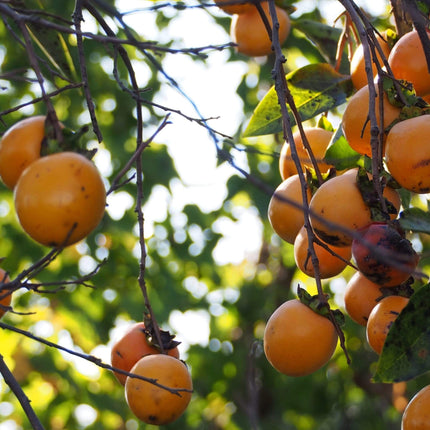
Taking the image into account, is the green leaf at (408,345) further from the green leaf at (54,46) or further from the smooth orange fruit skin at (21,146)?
the green leaf at (54,46)

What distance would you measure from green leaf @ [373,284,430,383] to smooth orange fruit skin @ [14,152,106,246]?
473 millimetres

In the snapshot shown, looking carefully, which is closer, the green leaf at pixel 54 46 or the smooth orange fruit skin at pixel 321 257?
the smooth orange fruit skin at pixel 321 257

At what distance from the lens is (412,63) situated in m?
1.30

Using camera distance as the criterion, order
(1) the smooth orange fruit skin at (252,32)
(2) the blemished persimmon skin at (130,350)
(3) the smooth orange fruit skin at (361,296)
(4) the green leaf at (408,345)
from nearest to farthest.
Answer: (4) the green leaf at (408,345) < (3) the smooth orange fruit skin at (361,296) < (2) the blemished persimmon skin at (130,350) < (1) the smooth orange fruit skin at (252,32)

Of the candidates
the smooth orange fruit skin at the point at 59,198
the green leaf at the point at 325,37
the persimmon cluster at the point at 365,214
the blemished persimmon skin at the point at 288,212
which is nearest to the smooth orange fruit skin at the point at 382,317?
the persimmon cluster at the point at 365,214

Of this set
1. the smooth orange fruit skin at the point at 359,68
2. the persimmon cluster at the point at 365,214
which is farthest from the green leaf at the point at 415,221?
the smooth orange fruit skin at the point at 359,68

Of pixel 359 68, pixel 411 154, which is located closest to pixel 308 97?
pixel 359 68

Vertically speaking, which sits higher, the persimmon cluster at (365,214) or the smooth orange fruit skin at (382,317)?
the persimmon cluster at (365,214)

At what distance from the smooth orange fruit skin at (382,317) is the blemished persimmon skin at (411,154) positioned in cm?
19

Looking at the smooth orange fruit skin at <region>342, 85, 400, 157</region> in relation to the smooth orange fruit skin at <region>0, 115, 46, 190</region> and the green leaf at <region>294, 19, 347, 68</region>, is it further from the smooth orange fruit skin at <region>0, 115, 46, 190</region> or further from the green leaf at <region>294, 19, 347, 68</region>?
the green leaf at <region>294, 19, 347, 68</region>

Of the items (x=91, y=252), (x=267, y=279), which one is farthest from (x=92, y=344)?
(x=267, y=279)

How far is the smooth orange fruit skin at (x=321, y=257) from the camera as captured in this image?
1.28 m

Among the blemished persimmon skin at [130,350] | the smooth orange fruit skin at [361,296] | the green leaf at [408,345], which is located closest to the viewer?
the green leaf at [408,345]

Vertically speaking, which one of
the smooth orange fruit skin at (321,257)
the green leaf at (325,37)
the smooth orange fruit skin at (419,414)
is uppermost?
the green leaf at (325,37)
